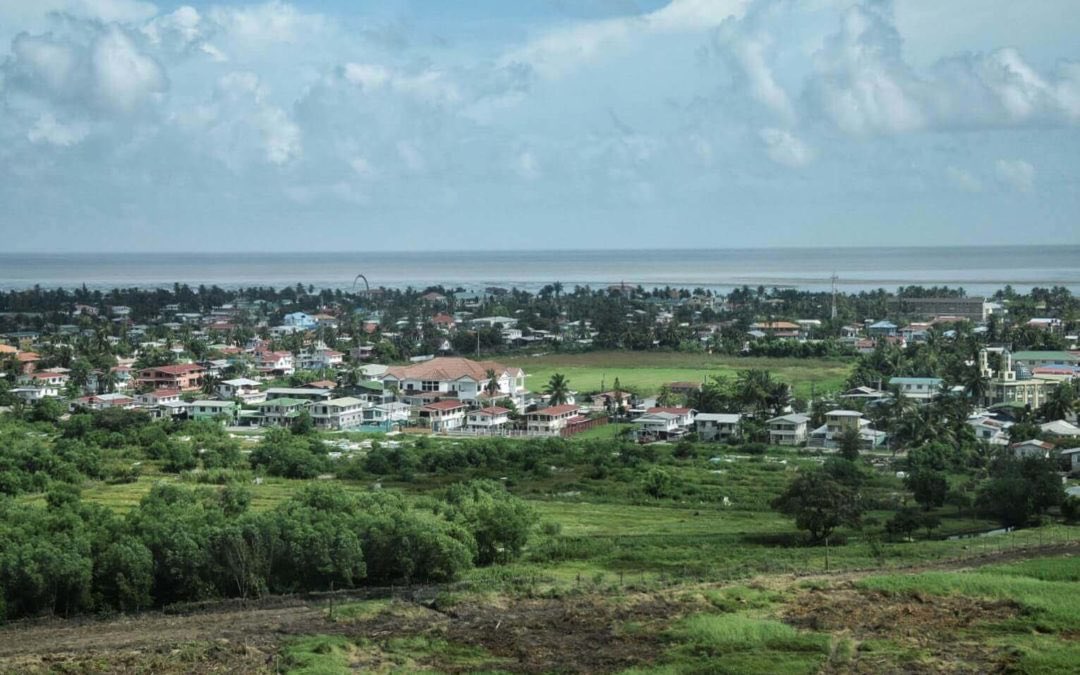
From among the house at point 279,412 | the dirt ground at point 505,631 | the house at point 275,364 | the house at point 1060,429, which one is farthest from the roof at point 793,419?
the house at point 275,364

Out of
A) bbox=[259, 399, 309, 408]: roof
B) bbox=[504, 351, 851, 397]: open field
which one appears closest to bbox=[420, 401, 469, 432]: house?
bbox=[259, 399, 309, 408]: roof

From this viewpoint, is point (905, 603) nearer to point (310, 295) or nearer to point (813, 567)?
point (813, 567)

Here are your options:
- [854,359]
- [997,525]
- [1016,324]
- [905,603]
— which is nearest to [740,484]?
[997,525]

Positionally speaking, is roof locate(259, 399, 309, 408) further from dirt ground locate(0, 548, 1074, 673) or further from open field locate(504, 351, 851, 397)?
dirt ground locate(0, 548, 1074, 673)

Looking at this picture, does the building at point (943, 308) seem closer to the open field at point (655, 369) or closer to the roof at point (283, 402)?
the open field at point (655, 369)

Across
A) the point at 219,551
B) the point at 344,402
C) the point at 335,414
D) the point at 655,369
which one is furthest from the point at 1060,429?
the point at 219,551

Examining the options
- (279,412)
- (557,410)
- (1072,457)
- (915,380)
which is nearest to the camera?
(1072,457)

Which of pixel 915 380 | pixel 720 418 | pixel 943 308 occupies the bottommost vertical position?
pixel 720 418

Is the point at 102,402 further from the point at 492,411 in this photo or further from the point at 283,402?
the point at 492,411
